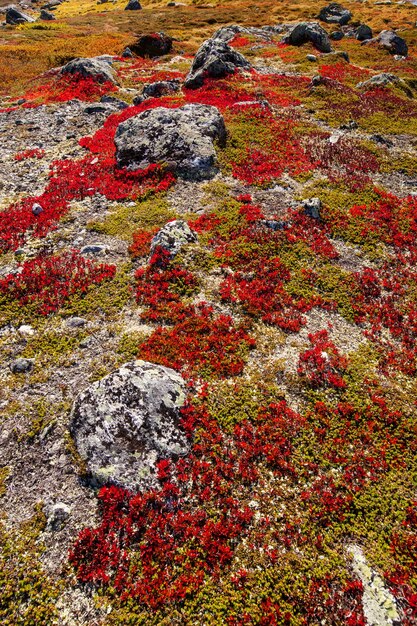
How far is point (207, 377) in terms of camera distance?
1340cm

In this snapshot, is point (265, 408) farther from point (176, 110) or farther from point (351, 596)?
point (176, 110)

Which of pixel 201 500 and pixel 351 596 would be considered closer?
pixel 351 596

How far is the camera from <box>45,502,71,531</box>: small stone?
31.6 ft

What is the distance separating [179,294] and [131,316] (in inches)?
93.5

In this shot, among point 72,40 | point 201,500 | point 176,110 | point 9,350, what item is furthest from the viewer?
point 72,40

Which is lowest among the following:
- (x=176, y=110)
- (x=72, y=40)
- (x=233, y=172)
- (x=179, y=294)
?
(x=179, y=294)

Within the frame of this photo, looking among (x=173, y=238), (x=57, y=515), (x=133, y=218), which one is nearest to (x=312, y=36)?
(x=133, y=218)

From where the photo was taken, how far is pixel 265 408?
12.5 meters

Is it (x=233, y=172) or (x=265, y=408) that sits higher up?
(x=233, y=172)

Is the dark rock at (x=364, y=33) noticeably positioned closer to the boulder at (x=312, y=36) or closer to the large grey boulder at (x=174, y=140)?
the boulder at (x=312, y=36)

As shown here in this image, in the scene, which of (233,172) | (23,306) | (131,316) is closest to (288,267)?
(131,316)

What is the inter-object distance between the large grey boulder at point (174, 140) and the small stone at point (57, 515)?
68.5ft

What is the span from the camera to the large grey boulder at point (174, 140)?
25109 mm

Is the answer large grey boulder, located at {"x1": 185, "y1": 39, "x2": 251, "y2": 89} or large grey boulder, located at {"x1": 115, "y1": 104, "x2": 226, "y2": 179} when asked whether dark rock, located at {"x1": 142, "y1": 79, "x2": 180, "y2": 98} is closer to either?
large grey boulder, located at {"x1": 185, "y1": 39, "x2": 251, "y2": 89}
